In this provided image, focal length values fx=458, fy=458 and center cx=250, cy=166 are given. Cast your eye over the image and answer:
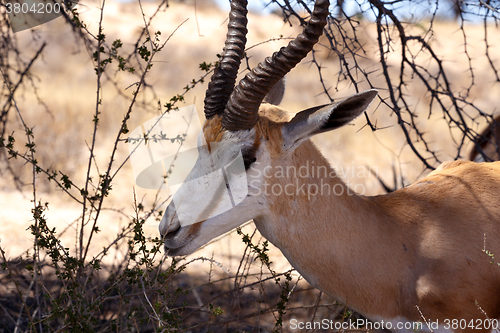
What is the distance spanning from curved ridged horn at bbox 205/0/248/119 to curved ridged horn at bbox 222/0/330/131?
0.83 ft

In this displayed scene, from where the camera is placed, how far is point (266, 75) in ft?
9.71

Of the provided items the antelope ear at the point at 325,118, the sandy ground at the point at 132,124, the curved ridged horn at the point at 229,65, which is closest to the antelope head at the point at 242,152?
the antelope ear at the point at 325,118

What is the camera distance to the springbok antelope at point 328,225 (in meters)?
3.12

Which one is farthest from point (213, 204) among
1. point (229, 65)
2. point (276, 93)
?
point (276, 93)

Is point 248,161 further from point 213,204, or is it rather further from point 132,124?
point 132,124

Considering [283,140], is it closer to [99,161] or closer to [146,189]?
[146,189]

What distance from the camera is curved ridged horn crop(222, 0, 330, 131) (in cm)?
271

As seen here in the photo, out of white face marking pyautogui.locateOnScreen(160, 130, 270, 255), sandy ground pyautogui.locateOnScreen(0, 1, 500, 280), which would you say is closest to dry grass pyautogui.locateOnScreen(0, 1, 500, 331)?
sandy ground pyautogui.locateOnScreen(0, 1, 500, 280)

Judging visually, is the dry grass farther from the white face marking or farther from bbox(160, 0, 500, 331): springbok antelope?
the white face marking

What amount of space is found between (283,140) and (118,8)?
29705 mm

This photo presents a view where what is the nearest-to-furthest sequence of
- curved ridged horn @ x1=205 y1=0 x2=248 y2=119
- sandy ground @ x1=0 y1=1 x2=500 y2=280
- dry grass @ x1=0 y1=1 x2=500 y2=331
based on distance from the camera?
curved ridged horn @ x1=205 y1=0 x2=248 y2=119 → dry grass @ x1=0 y1=1 x2=500 y2=331 → sandy ground @ x1=0 y1=1 x2=500 y2=280

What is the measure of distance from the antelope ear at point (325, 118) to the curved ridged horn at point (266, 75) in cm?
28

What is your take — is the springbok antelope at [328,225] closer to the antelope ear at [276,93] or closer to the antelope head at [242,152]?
the antelope head at [242,152]

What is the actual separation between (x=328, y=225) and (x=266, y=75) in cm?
114
